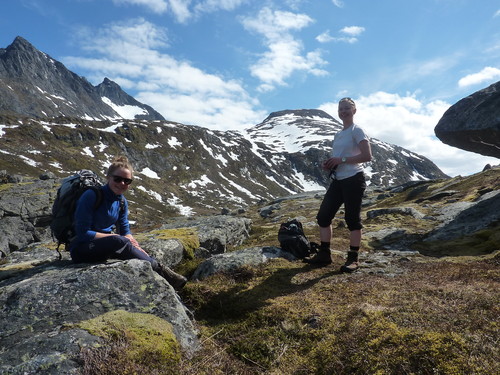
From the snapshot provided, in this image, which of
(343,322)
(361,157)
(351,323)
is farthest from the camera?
(361,157)

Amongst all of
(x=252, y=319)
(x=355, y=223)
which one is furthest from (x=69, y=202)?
(x=355, y=223)

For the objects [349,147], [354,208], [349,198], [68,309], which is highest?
[349,147]

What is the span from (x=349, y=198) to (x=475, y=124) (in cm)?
1719

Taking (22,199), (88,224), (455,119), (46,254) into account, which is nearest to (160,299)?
(88,224)

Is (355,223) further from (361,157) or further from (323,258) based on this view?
(361,157)

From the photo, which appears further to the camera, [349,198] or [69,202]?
[349,198]

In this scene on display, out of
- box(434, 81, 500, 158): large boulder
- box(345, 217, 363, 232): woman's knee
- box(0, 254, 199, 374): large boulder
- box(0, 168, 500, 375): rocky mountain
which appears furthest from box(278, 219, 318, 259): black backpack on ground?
box(434, 81, 500, 158): large boulder

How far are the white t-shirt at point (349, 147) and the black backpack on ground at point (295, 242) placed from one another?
8.98 ft

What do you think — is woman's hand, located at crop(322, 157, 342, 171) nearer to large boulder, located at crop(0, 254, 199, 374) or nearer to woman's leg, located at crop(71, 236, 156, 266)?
woman's leg, located at crop(71, 236, 156, 266)

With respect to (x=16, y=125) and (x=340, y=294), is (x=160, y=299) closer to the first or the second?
(x=340, y=294)

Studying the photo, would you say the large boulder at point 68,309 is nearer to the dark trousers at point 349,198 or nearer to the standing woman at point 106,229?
the standing woman at point 106,229

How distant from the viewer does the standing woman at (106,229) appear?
6.32 meters

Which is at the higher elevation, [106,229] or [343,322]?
[106,229]

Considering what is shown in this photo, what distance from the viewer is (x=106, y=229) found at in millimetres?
6945
